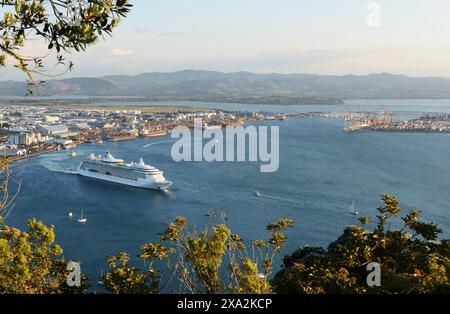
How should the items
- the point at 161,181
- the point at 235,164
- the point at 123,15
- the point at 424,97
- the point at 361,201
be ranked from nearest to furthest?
the point at 123,15 < the point at 361,201 < the point at 161,181 < the point at 235,164 < the point at 424,97

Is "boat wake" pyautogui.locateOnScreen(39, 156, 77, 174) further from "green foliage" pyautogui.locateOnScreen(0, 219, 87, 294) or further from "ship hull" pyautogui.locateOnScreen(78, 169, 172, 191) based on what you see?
"green foliage" pyautogui.locateOnScreen(0, 219, 87, 294)

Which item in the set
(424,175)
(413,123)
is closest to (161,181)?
(424,175)

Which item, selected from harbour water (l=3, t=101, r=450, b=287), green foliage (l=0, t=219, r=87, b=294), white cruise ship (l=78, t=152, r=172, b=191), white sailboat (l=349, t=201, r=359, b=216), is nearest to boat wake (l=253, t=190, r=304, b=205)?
harbour water (l=3, t=101, r=450, b=287)

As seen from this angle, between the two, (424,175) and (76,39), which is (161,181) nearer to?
(424,175)

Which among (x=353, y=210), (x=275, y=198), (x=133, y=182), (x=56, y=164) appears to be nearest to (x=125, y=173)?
(x=133, y=182)

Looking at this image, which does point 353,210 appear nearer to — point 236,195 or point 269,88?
point 236,195
